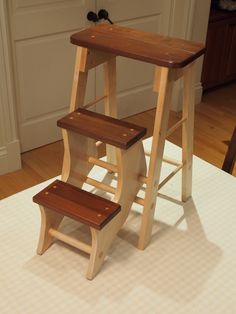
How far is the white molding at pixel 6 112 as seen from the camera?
2.33m

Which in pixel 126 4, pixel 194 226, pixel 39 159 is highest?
pixel 126 4

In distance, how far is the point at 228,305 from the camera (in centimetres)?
142

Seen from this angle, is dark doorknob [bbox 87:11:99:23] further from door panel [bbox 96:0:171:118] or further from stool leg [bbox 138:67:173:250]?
stool leg [bbox 138:67:173:250]

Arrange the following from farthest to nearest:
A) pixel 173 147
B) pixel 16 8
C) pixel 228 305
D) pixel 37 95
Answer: pixel 37 95 → pixel 16 8 → pixel 173 147 → pixel 228 305

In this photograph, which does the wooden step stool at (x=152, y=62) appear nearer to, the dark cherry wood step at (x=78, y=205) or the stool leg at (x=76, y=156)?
the stool leg at (x=76, y=156)

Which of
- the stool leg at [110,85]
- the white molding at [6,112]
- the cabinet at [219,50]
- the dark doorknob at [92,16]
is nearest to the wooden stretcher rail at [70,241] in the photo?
the stool leg at [110,85]

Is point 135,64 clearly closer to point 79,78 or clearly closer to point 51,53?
point 51,53

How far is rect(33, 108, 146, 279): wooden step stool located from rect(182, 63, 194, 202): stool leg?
0.22m

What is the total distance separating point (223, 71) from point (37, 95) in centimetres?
178

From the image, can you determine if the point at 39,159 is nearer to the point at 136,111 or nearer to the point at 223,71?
the point at 136,111

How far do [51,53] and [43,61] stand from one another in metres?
0.07

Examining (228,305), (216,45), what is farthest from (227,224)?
(216,45)

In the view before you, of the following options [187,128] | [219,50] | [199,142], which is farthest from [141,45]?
[219,50]

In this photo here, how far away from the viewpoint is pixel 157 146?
147 cm
